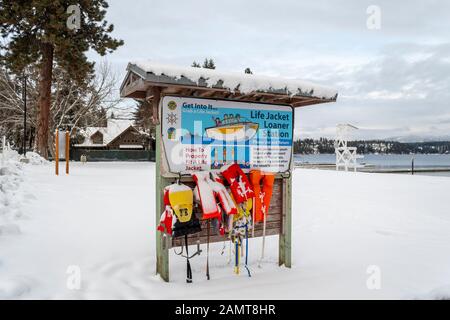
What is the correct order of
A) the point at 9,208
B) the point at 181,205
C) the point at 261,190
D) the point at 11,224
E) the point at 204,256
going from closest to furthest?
1. the point at 181,205
2. the point at 261,190
3. the point at 204,256
4. the point at 11,224
5. the point at 9,208

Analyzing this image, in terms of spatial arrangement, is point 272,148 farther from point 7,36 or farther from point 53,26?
point 7,36

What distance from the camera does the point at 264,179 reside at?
444 cm

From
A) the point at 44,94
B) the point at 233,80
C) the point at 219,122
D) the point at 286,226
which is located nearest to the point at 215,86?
the point at 233,80

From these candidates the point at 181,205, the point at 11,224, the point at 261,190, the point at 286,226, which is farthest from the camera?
the point at 11,224

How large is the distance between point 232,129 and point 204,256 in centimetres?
203

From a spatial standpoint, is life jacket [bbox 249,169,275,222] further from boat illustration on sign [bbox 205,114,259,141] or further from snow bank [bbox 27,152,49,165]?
snow bank [bbox 27,152,49,165]

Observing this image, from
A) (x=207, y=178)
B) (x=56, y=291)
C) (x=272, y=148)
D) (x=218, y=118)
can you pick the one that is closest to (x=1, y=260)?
(x=56, y=291)

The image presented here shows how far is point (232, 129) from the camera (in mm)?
4289

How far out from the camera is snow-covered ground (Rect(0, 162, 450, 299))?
3877 mm

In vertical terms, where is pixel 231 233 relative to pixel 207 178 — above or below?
below

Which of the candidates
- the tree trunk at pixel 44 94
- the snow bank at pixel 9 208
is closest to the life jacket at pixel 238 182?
the snow bank at pixel 9 208

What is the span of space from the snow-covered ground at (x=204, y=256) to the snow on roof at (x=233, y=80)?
2252 mm

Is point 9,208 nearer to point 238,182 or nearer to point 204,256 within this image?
point 204,256

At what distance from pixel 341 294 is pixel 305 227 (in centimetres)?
328
